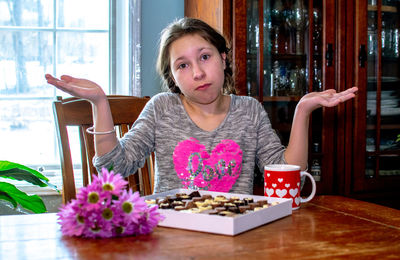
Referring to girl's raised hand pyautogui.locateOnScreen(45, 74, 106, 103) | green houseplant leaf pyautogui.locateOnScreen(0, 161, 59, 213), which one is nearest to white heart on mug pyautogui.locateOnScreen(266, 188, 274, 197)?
girl's raised hand pyautogui.locateOnScreen(45, 74, 106, 103)

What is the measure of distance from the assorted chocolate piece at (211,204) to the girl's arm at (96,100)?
0.32 m

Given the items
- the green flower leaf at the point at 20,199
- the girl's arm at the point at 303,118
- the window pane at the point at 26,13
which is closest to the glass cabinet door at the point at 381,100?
the girl's arm at the point at 303,118

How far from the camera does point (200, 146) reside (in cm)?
153

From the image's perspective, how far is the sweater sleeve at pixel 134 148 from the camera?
4.28 feet

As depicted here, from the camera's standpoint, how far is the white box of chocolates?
84 centimetres

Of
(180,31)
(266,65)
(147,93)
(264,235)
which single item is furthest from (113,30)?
(264,235)

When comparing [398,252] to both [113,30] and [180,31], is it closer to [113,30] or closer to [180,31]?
[180,31]

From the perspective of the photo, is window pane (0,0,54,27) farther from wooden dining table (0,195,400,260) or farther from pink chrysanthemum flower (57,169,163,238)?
pink chrysanthemum flower (57,169,163,238)

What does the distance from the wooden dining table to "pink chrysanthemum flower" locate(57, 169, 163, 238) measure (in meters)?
0.02

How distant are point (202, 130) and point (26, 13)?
1.56m

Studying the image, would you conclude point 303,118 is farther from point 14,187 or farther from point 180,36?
point 14,187

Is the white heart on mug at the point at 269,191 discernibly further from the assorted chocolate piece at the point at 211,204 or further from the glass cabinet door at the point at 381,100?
the glass cabinet door at the point at 381,100

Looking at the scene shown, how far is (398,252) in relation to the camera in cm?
76

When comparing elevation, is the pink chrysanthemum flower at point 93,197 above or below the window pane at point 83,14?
below
